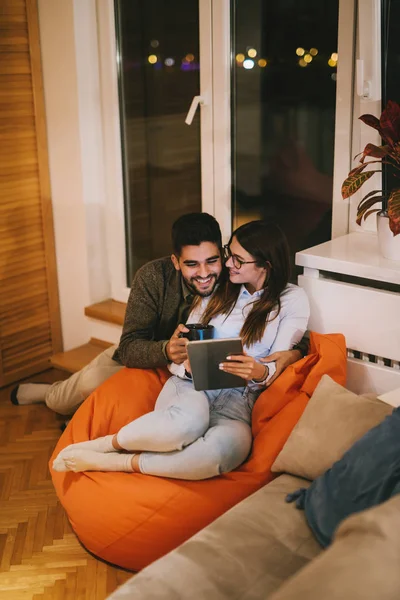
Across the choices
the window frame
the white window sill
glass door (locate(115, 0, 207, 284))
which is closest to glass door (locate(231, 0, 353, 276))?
the window frame

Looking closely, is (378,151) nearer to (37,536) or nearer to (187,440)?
(187,440)

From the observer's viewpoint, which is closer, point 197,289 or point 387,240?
Answer: point 387,240

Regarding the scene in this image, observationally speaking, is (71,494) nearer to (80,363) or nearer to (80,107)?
(80,363)

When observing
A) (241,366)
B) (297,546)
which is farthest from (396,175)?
(297,546)

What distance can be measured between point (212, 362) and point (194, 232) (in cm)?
47

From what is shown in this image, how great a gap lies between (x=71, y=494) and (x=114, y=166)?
1774 millimetres

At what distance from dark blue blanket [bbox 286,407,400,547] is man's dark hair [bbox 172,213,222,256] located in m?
0.89

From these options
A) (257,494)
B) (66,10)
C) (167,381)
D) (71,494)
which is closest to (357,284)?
(167,381)

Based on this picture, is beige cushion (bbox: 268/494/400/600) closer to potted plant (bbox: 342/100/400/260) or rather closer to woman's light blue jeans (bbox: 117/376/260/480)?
woman's light blue jeans (bbox: 117/376/260/480)

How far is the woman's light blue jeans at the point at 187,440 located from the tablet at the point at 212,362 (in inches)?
3.4

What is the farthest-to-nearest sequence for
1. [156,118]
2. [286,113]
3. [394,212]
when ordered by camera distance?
[156,118], [286,113], [394,212]

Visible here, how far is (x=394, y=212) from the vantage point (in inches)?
89.2

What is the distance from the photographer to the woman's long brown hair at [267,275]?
8.06ft

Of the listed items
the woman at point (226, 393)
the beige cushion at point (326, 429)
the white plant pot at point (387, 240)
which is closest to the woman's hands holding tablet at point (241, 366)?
the woman at point (226, 393)
